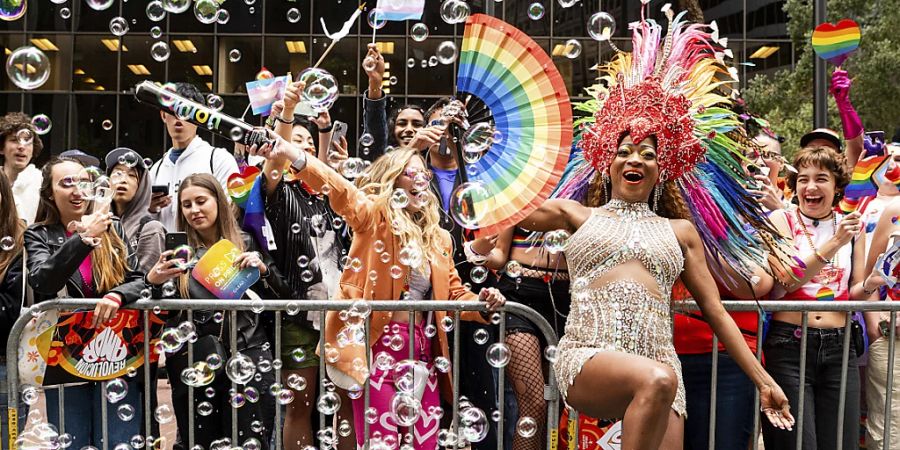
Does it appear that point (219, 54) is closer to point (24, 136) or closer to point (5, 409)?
point (24, 136)

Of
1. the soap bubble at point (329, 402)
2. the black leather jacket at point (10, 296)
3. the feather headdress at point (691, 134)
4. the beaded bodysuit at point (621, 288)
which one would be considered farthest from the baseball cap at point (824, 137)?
the black leather jacket at point (10, 296)

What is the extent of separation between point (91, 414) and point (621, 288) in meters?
2.49

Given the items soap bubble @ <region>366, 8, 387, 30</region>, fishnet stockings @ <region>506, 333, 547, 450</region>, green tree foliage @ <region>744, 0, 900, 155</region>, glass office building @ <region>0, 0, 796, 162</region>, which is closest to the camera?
fishnet stockings @ <region>506, 333, 547, 450</region>

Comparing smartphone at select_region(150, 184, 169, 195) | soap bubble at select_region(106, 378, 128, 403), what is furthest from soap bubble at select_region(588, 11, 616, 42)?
soap bubble at select_region(106, 378, 128, 403)

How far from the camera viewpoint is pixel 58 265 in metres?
4.27

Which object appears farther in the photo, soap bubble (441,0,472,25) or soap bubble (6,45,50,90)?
soap bubble (6,45,50,90)

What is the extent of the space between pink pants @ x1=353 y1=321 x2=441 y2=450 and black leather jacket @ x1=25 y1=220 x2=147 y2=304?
3.61 feet

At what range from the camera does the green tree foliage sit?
52.5 ft

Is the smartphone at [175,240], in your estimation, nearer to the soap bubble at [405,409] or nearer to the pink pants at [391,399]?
the pink pants at [391,399]

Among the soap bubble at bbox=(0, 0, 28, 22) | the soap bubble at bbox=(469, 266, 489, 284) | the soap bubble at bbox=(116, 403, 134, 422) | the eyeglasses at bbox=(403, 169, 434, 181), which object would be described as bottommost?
the soap bubble at bbox=(116, 403, 134, 422)

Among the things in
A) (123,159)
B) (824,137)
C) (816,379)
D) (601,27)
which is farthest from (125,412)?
(824,137)

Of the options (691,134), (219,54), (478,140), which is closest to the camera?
(691,134)

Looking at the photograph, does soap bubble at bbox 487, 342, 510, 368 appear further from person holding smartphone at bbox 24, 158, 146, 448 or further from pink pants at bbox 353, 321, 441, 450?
person holding smartphone at bbox 24, 158, 146, 448

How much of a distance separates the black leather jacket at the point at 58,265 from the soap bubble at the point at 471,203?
1.45 m
